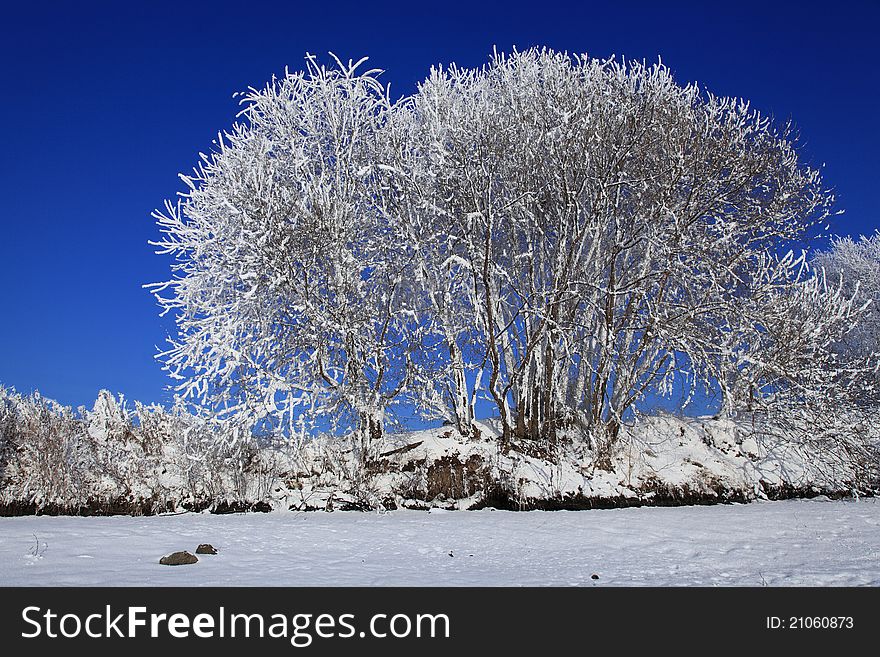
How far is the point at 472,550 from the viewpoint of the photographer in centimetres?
676

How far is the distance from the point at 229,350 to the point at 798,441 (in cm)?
1134

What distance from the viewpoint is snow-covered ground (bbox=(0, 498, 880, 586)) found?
4.84 m

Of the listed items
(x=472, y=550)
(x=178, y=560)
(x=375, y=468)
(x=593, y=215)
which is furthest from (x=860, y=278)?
→ (x=178, y=560)

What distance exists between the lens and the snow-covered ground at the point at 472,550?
484 centimetres

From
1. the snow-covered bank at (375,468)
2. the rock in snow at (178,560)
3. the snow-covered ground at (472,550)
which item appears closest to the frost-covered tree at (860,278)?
the snow-covered bank at (375,468)

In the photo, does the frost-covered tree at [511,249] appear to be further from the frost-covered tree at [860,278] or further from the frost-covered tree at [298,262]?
the frost-covered tree at [860,278]

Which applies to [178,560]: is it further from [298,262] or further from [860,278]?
[860,278]

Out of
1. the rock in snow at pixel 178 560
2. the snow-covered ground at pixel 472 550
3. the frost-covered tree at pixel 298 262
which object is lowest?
the snow-covered ground at pixel 472 550

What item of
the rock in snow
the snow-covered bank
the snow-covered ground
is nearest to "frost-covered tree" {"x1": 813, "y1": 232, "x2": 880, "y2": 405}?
the snow-covered bank
